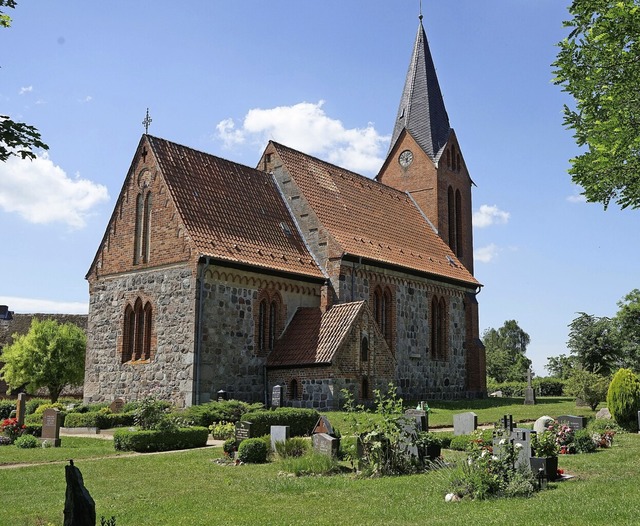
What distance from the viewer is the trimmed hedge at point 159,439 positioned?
17.3 meters

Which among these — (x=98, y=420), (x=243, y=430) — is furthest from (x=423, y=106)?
(x=243, y=430)

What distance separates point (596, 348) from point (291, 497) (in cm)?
3253

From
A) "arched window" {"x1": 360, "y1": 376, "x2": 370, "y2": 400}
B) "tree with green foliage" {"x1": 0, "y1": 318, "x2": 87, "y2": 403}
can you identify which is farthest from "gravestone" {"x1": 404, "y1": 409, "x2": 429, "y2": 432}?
"tree with green foliage" {"x1": 0, "y1": 318, "x2": 87, "y2": 403}

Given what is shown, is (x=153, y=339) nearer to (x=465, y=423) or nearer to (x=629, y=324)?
(x=465, y=423)

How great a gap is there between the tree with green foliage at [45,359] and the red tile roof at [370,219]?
55.1ft

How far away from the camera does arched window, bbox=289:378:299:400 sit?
81.8 feet

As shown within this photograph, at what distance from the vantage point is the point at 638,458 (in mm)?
14289

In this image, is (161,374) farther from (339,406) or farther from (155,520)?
(155,520)

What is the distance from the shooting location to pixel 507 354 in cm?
7694

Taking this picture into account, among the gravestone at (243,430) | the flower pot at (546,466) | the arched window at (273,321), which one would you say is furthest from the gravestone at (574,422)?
the arched window at (273,321)

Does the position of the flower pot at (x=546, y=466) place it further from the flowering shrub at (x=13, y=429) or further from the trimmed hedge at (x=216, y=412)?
the flowering shrub at (x=13, y=429)

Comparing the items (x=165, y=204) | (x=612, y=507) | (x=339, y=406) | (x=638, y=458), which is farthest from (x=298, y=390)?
(x=612, y=507)

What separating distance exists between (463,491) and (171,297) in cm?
1601

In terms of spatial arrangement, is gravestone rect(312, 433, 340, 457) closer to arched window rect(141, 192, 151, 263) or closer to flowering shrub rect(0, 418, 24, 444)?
flowering shrub rect(0, 418, 24, 444)
